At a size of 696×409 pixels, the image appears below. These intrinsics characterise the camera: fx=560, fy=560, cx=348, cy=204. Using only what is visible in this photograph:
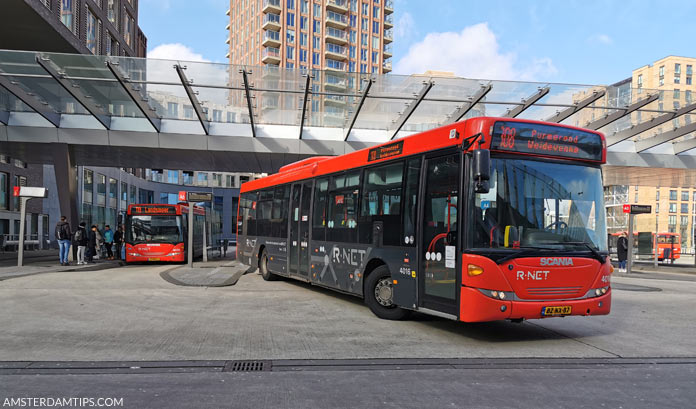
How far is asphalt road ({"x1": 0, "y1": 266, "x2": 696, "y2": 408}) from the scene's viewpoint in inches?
195

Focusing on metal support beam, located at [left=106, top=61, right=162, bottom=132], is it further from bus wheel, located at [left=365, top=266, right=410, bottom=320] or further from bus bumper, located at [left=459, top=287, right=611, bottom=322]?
bus bumper, located at [left=459, top=287, right=611, bottom=322]

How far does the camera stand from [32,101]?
18.9 meters

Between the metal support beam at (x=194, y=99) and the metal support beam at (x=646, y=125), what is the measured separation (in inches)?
620

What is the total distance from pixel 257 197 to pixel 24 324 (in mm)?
8377

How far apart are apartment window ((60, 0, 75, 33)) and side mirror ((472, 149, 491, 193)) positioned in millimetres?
28014

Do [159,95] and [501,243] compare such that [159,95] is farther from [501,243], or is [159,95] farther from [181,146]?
[501,243]

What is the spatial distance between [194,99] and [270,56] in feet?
221

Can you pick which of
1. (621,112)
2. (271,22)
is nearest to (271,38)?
(271,22)

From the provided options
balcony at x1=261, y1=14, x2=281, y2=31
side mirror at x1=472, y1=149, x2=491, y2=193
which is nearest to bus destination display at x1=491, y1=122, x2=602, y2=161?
side mirror at x1=472, y1=149, x2=491, y2=193

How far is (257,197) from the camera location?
16156 mm

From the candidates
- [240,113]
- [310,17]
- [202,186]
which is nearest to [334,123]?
[240,113]

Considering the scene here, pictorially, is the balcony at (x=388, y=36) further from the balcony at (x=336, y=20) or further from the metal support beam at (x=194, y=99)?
the metal support beam at (x=194, y=99)

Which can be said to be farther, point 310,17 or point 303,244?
point 310,17

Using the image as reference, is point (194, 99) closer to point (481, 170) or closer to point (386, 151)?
point (386, 151)
